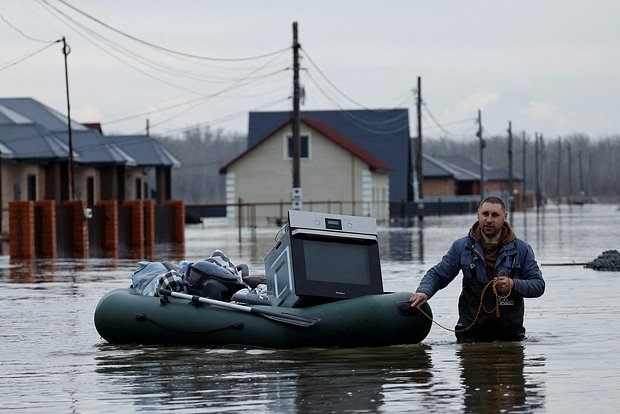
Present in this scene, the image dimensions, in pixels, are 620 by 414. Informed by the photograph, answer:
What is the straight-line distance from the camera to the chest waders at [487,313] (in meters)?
15.2

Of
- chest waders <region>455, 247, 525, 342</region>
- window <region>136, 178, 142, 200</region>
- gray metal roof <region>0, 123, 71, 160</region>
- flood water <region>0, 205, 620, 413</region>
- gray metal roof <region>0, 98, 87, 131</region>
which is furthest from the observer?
window <region>136, 178, 142, 200</region>

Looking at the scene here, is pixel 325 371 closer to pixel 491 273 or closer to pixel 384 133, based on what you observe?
pixel 491 273

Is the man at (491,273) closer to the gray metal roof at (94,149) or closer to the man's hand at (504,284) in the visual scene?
the man's hand at (504,284)

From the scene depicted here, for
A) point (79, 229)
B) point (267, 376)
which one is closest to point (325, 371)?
point (267, 376)

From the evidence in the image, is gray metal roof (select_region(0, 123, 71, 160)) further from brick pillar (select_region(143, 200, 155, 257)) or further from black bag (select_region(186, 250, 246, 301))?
black bag (select_region(186, 250, 246, 301))

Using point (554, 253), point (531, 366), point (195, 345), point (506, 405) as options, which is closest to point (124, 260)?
point (554, 253)

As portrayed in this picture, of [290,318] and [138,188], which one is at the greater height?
[138,188]

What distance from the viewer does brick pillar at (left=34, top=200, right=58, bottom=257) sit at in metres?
41.8

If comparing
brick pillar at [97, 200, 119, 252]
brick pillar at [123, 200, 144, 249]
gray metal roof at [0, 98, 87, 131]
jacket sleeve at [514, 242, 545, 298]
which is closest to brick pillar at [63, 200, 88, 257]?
brick pillar at [97, 200, 119, 252]

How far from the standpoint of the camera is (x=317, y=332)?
1570 cm

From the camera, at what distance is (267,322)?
15930 millimetres

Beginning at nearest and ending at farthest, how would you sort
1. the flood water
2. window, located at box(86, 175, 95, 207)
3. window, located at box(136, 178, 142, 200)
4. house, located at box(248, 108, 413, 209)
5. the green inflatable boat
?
the flood water, the green inflatable boat, window, located at box(86, 175, 95, 207), window, located at box(136, 178, 142, 200), house, located at box(248, 108, 413, 209)

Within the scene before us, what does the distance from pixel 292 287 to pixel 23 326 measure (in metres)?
5.15

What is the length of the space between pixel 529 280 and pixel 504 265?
0.92 ft
